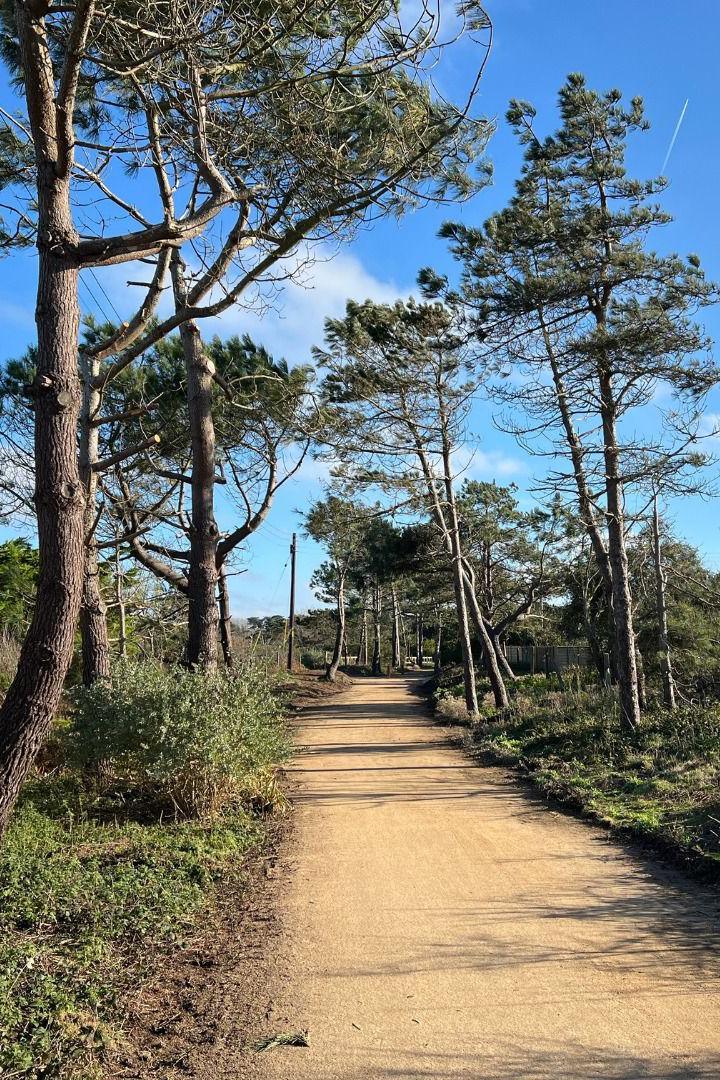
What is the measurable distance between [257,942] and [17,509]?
517 inches

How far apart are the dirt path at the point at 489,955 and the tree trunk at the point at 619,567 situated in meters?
4.59

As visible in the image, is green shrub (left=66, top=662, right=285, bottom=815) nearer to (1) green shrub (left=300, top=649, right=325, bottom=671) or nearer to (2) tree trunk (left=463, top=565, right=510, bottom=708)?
(2) tree trunk (left=463, top=565, right=510, bottom=708)

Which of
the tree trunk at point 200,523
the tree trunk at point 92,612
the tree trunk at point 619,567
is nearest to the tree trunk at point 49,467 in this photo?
the tree trunk at point 92,612

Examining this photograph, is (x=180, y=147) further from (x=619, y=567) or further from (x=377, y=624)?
(x=377, y=624)

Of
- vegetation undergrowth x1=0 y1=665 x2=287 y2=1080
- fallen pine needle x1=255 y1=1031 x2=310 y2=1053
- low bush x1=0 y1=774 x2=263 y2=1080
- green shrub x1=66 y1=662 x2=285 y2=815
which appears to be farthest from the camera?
green shrub x1=66 y1=662 x2=285 y2=815

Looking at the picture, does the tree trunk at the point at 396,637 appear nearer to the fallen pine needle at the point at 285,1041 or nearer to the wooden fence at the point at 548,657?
the wooden fence at the point at 548,657

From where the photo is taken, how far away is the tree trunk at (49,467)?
442cm

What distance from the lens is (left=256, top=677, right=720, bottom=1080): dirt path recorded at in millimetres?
3482

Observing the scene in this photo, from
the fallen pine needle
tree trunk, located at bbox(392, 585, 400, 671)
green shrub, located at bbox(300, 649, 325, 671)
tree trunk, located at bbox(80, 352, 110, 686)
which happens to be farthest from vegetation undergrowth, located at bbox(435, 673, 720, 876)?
tree trunk, located at bbox(392, 585, 400, 671)

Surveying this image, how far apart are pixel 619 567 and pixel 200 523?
262 inches

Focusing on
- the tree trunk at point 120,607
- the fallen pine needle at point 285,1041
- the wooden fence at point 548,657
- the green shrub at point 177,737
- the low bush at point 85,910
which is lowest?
the fallen pine needle at point 285,1041

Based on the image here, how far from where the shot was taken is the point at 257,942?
5.09m

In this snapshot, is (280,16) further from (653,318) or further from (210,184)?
(653,318)

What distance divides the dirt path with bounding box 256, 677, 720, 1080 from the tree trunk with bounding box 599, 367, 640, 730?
4595mm
